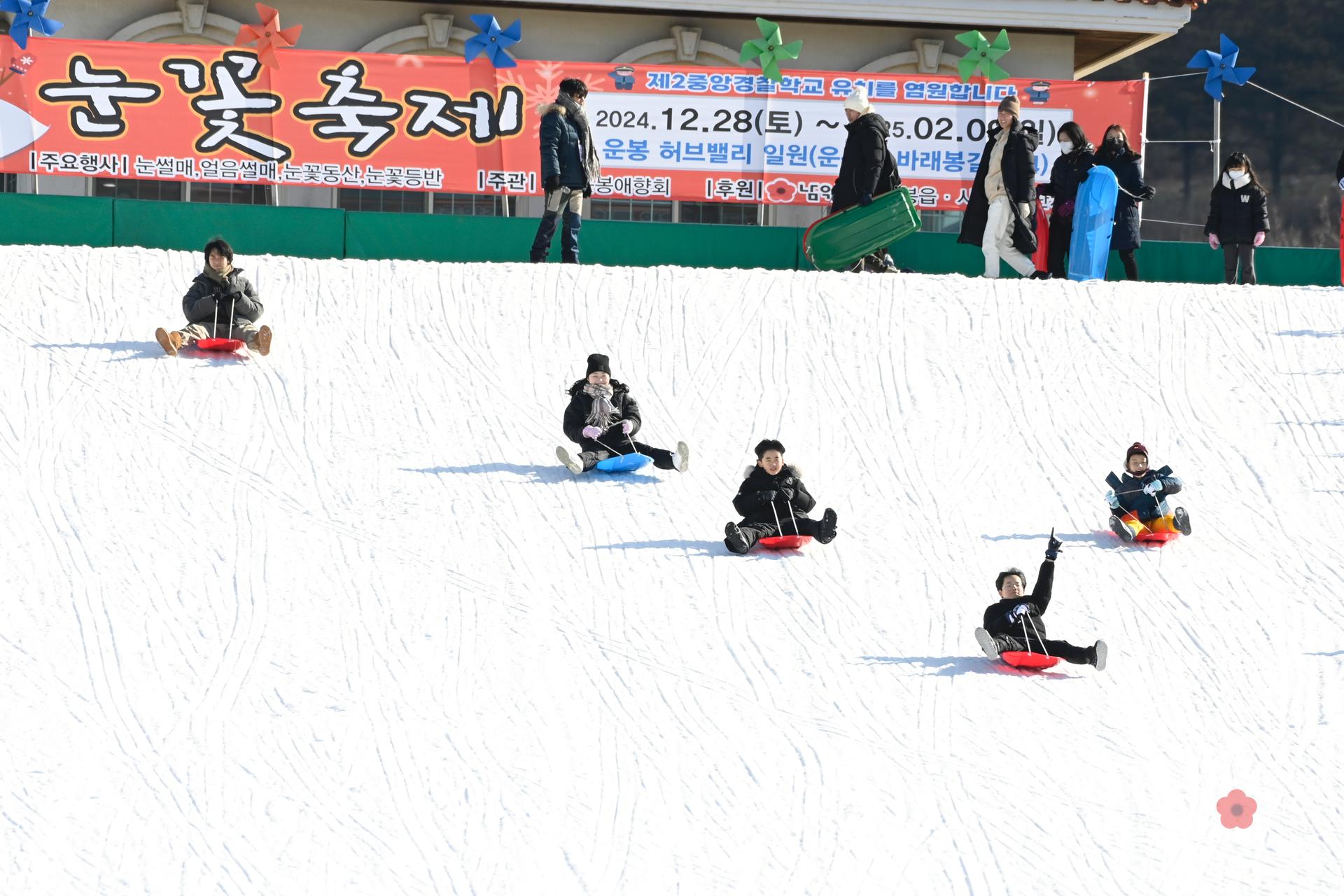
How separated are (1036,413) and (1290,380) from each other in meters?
2.09

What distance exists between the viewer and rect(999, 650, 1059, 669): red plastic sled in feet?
25.9

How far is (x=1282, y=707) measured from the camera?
782cm

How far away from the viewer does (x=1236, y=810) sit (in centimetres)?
693

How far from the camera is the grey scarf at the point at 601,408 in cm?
1025

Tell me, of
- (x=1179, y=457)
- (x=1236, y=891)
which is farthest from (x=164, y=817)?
(x=1179, y=457)

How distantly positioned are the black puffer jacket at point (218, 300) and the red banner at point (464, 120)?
398cm

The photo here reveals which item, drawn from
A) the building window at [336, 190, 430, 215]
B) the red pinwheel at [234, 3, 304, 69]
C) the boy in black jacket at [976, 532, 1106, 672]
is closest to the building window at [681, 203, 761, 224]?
the building window at [336, 190, 430, 215]

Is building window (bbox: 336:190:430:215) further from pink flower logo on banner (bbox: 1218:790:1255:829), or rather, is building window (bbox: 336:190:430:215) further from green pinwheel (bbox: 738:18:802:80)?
pink flower logo on banner (bbox: 1218:790:1255:829)

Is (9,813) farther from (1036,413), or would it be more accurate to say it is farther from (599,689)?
(1036,413)

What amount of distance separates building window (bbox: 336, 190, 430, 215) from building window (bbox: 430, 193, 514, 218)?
0.14 metres

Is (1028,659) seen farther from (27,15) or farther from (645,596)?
(27,15)

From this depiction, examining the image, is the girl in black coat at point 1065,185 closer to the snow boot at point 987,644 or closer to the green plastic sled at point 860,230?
the green plastic sled at point 860,230

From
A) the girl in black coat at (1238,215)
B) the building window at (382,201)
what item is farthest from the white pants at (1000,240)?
the building window at (382,201)

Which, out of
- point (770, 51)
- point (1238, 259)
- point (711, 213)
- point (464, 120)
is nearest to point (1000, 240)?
point (1238, 259)
